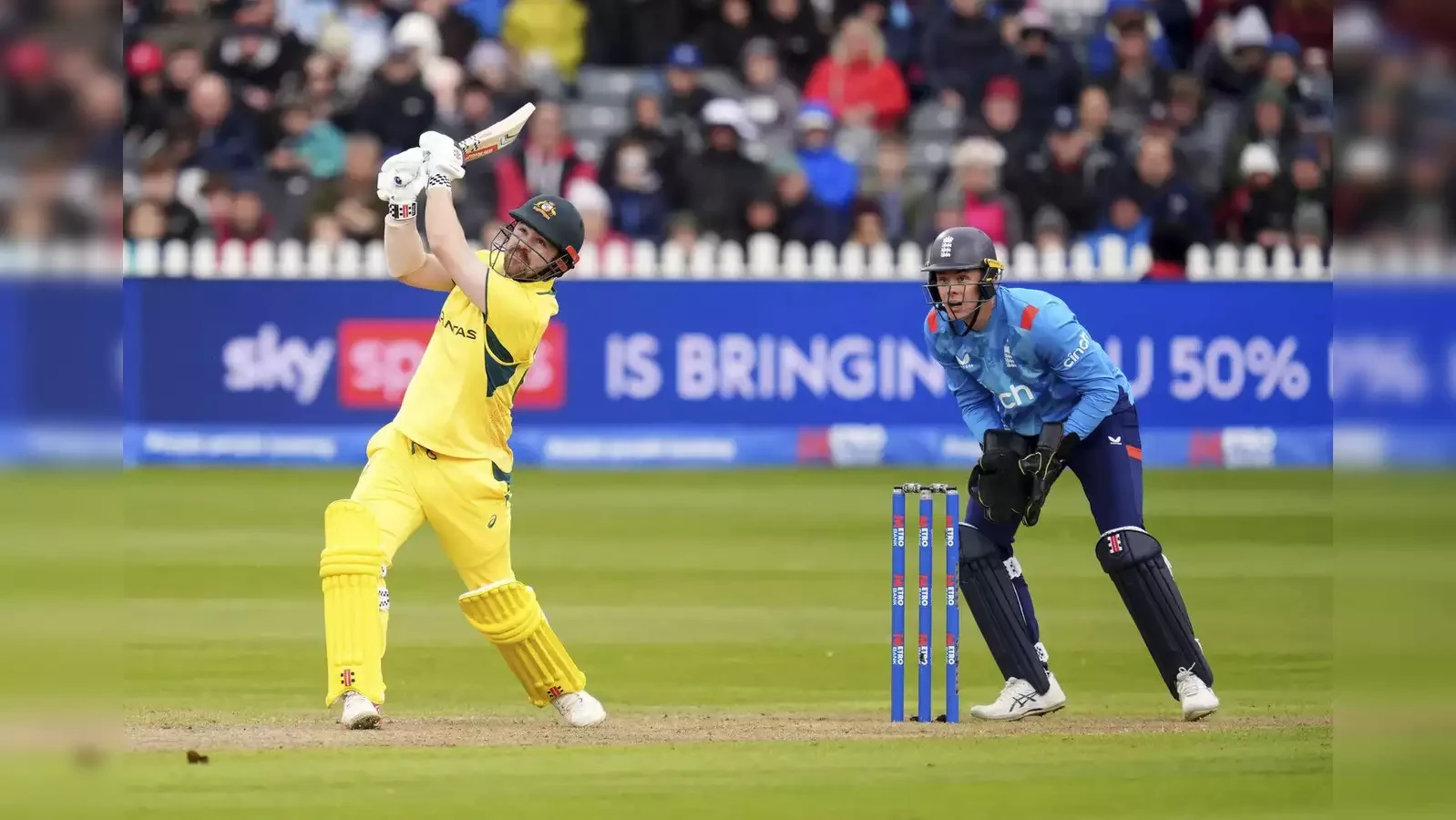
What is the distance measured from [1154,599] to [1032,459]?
71 centimetres

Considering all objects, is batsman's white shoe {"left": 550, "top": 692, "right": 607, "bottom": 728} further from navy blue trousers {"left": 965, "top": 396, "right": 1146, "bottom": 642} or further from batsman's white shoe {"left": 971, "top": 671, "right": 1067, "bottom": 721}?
navy blue trousers {"left": 965, "top": 396, "right": 1146, "bottom": 642}

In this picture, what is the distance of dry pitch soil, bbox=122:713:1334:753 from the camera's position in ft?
24.7

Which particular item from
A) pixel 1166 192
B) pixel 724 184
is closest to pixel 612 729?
pixel 724 184

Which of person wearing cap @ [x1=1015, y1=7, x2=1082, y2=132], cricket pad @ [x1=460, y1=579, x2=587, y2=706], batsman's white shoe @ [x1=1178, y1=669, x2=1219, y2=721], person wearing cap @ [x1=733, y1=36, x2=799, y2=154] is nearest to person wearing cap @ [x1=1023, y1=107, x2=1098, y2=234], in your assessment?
person wearing cap @ [x1=1015, y1=7, x2=1082, y2=132]

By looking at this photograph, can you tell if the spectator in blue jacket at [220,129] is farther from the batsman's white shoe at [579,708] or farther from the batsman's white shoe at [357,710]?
the batsman's white shoe at [357,710]

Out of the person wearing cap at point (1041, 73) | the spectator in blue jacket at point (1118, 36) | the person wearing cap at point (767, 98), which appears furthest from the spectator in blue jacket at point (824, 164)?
the spectator in blue jacket at point (1118, 36)

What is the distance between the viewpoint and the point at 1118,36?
22.4 m

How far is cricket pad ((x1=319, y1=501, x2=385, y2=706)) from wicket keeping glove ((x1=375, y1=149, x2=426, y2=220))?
1.10 metres

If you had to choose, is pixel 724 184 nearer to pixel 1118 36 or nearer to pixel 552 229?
pixel 1118 36

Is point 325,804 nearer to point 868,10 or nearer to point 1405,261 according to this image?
point 1405,261

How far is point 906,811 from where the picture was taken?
6.38 m

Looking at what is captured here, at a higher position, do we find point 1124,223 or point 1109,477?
point 1124,223

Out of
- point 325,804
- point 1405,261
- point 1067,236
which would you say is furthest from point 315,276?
point 1405,261

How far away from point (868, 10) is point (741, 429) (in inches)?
246
